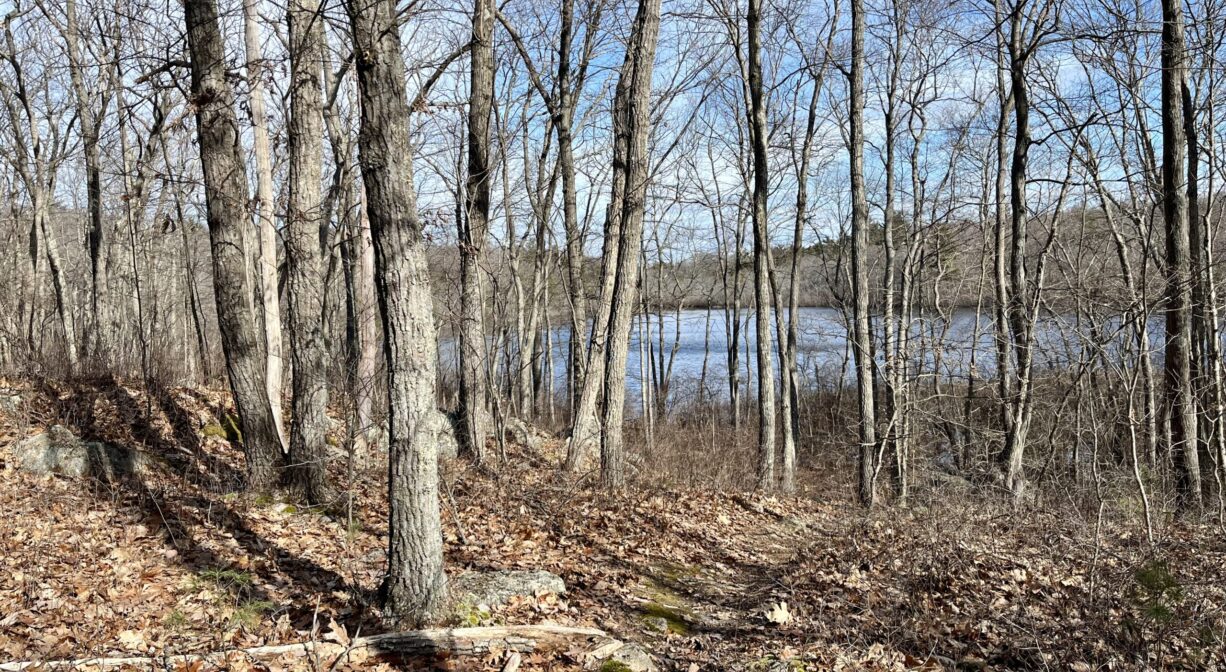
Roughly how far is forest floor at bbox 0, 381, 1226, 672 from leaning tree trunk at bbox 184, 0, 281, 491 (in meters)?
0.57

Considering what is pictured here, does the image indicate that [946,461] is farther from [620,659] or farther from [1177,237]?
[620,659]

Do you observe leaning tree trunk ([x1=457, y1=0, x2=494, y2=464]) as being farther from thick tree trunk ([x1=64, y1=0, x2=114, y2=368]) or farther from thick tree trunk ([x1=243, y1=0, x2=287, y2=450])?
thick tree trunk ([x1=64, y1=0, x2=114, y2=368])

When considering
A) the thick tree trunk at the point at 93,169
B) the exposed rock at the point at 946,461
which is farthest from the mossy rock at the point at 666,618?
the thick tree trunk at the point at 93,169

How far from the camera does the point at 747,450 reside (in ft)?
49.5

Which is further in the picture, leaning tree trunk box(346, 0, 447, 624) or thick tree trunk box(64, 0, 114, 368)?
thick tree trunk box(64, 0, 114, 368)

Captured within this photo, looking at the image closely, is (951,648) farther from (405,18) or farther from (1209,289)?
(1209,289)

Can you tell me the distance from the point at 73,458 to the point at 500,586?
16.0ft

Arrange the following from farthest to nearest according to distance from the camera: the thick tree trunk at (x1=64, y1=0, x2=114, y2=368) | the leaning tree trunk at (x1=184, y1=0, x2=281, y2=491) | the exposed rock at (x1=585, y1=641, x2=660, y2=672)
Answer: the thick tree trunk at (x1=64, y1=0, x2=114, y2=368) < the leaning tree trunk at (x1=184, y1=0, x2=281, y2=491) < the exposed rock at (x1=585, y1=641, x2=660, y2=672)

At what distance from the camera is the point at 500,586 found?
16.4 feet

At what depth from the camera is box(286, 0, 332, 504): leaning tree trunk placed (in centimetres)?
679

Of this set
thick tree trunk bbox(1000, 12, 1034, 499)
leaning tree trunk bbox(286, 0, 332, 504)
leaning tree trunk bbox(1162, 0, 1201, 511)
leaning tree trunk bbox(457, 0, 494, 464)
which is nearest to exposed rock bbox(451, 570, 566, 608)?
leaning tree trunk bbox(286, 0, 332, 504)

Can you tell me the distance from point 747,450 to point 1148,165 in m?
10.5

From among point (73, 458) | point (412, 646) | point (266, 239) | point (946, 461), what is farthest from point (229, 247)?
point (946, 461)

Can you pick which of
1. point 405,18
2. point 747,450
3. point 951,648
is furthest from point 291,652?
point 747,450
